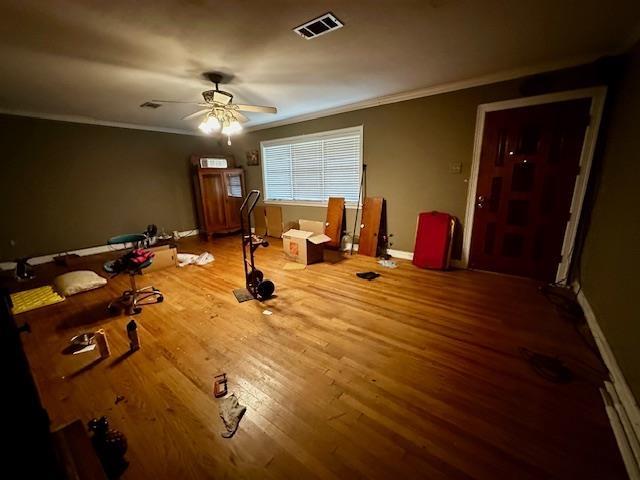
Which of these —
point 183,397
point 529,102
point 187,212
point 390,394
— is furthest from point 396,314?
point 187,212

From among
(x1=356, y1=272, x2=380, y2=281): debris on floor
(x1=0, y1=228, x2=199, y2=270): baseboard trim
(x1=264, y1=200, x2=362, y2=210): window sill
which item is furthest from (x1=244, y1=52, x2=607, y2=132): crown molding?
(x1=0, y1=228, x2=199, y2=270): baseboard trim

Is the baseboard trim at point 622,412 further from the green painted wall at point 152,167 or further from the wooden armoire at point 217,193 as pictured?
the wooden armoire at point 217,193

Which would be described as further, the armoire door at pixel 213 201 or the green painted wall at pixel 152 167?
the armoire door at pixel 213 201

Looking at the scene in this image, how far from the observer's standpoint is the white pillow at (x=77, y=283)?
10.4 ft

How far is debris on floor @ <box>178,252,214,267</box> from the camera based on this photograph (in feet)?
14.0

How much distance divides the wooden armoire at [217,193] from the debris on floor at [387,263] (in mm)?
3806

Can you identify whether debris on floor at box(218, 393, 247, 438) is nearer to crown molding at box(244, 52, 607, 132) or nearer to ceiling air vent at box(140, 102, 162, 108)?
crown molding at box(244, 52, 607, 132)

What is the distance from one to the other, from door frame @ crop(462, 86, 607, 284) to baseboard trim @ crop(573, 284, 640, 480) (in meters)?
1.40

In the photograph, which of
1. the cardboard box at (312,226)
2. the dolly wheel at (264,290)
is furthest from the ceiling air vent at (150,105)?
the dolly wheel at (264,290)

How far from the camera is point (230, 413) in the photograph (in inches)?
60.0

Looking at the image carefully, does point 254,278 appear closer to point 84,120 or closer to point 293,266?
point 293,266

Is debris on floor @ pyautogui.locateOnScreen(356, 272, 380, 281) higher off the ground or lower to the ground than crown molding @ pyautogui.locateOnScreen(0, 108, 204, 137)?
lower

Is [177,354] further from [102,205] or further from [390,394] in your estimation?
[102,205]

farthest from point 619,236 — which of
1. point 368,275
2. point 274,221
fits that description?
point 274,221
